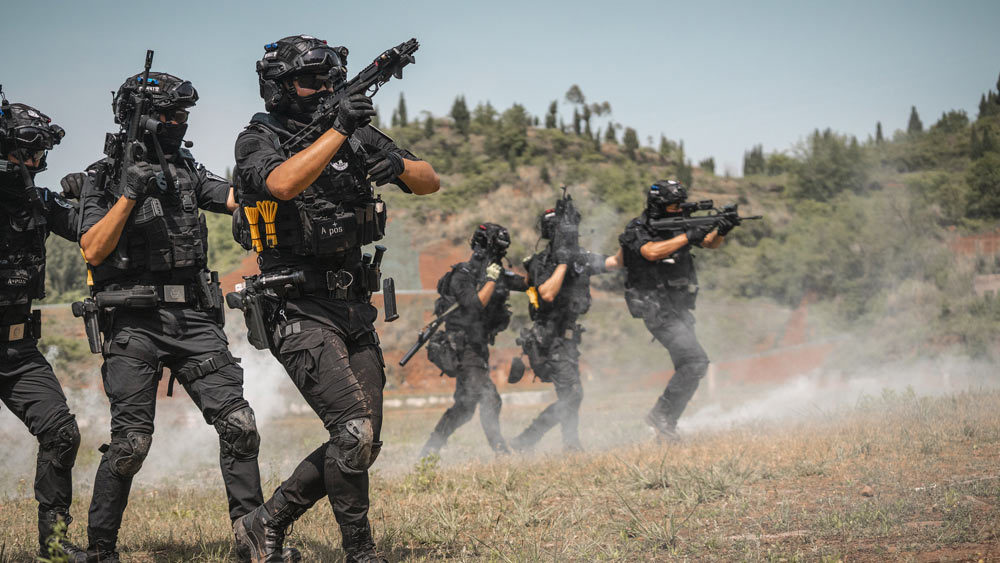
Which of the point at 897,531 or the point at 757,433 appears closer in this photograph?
the point at 897,531

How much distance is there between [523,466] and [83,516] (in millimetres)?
3293

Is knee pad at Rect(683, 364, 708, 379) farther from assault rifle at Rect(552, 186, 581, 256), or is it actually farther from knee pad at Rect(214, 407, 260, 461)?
knee pad at Rect(214, 407, 260, 461)

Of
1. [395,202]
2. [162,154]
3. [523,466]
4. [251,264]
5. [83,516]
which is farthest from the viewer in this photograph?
[395,202]

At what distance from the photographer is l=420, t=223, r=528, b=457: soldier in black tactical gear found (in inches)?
348

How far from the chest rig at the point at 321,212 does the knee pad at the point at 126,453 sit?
3.95ft

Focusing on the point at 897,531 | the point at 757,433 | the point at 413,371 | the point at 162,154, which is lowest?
the point at 413,371

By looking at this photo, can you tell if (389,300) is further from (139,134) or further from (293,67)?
(139,134)

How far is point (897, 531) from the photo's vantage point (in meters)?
4.31

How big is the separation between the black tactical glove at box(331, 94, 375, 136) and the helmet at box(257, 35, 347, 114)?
1.77 feet

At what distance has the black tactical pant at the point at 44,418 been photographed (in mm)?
4957

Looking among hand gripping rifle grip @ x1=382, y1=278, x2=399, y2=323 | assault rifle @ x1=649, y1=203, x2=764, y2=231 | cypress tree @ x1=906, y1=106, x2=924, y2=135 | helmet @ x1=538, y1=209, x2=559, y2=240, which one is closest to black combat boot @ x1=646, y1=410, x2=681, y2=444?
assault rifle @ x1=649, y1=203, x2=764, y2=231

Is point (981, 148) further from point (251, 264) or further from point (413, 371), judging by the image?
point (251, 264)

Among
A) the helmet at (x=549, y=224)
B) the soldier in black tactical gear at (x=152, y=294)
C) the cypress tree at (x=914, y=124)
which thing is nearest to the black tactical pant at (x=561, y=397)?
the helmet at (x=549, y=224)

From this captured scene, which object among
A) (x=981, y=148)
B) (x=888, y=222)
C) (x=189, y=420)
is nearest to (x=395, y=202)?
(x=888, y=222)
